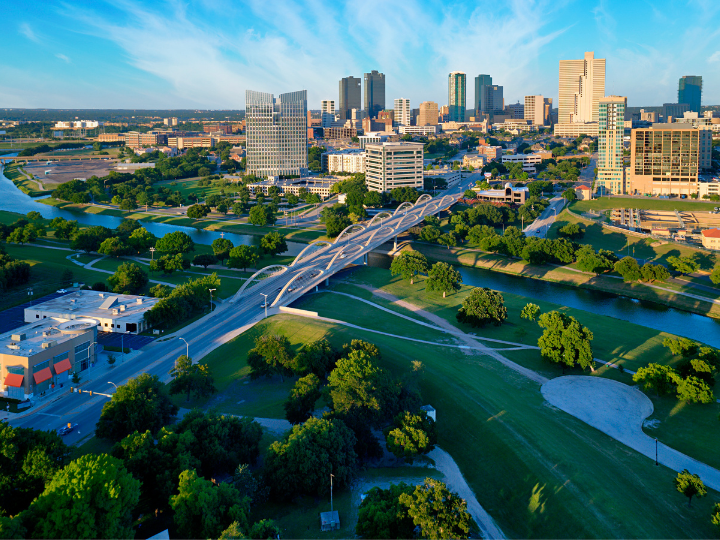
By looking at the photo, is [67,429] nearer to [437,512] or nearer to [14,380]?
[14,380]

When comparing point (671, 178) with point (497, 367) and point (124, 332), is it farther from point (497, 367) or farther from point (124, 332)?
point (124, 332)

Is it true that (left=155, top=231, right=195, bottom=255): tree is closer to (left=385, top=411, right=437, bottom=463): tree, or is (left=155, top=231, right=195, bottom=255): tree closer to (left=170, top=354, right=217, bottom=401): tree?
(left=170, top=354, right=217, bottom=401): tree

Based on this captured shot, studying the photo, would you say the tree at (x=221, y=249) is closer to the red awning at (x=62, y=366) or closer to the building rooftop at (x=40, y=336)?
the building rooftop at (x=40, y=336)

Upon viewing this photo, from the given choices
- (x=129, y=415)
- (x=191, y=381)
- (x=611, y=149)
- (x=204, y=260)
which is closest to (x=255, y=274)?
(x=204, y=260)

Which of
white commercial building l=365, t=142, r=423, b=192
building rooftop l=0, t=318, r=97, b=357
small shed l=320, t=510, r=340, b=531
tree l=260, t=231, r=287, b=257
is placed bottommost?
small shed l=320, t=510, r=340, b=531

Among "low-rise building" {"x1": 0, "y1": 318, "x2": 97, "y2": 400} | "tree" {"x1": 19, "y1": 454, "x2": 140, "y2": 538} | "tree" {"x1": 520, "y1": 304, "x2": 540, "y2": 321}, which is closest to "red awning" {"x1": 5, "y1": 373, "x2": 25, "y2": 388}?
"low-rise building" {"x1": 0, "y1": 318, "x2": 97, "y2": 400}

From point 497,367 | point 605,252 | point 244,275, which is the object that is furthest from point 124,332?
point 605,252
